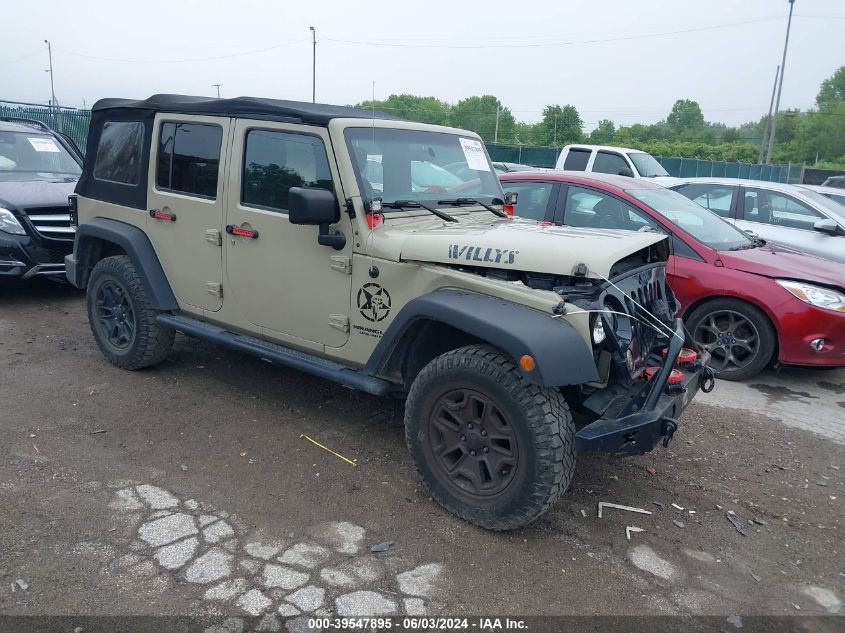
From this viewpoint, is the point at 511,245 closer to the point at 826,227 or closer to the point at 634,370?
the point at 634,370

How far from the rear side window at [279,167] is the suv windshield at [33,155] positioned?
5.01m

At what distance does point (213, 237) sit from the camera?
4434 mm

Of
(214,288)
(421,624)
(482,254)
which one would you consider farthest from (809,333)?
(214,288)

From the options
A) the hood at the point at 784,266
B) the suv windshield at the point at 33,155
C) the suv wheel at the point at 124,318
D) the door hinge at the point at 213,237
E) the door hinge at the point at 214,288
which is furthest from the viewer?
the suv windshield at the point at 33,155

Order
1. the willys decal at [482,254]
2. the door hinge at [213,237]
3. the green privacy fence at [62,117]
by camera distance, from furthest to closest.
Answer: the green privacy fence at [62,117] < the door hinge at [213,237] < the willys decal at [482,254]

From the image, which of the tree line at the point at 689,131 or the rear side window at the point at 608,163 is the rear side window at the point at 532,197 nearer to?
the rear side window at the point at 608,163

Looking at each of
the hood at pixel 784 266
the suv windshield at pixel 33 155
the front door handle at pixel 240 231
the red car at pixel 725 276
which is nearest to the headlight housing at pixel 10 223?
the suv windshield at pixel 33 155

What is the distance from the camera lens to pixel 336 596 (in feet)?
9.25

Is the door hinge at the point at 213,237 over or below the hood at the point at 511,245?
below

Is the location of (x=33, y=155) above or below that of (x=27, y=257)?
above

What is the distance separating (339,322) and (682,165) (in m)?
29.7

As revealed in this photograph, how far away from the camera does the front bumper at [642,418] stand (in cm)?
306

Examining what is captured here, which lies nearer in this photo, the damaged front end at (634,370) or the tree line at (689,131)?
the damaged front end at (634,370)

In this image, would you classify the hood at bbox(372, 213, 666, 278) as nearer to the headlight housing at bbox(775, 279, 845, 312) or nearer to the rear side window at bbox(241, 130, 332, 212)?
the rear side window at bbox(241, 130, 332, 212)
